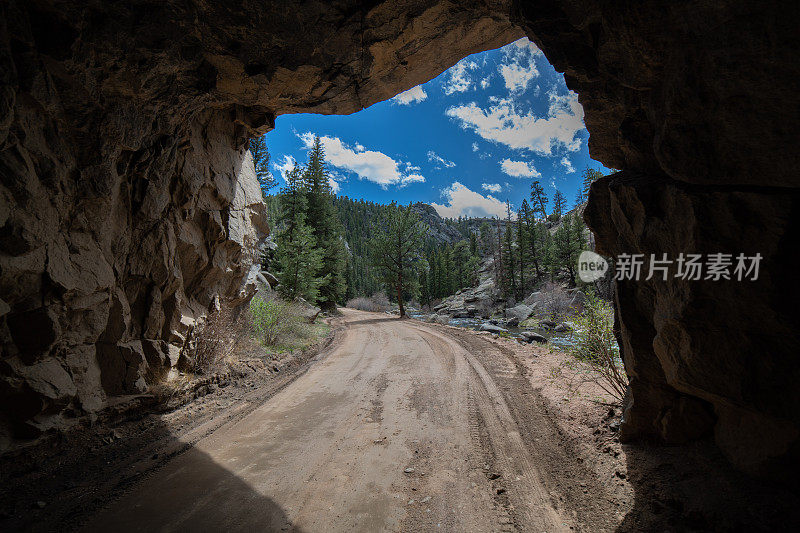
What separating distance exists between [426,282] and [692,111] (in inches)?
2023

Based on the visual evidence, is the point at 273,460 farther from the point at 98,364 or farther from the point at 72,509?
the point at 98,364

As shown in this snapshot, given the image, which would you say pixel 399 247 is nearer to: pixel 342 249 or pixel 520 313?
pixel 342 249

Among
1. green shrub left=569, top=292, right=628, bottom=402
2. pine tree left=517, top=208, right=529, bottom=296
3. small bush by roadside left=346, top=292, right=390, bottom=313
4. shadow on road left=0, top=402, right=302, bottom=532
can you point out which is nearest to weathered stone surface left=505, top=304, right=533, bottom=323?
small bush by roadside left=346, top=292, right=390, bottom=313

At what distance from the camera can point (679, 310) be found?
2.88 m

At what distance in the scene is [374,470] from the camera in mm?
3900

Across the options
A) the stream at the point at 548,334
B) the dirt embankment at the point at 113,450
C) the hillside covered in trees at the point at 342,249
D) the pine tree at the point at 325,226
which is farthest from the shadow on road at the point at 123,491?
the pine tree at the point at 325,226

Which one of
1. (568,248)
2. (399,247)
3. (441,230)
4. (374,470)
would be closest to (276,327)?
(374,470)

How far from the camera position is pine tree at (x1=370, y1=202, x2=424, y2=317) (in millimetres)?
24109

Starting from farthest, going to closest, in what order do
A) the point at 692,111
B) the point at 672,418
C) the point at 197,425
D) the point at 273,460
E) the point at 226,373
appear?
1. the point at 226,373
2. the point at 197,425
3. the point at 273,460
4. the point at 672,418
5. the point at 692,111

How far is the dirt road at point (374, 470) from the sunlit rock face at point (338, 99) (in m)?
1.61

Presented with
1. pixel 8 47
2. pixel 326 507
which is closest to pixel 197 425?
pixel 326 507

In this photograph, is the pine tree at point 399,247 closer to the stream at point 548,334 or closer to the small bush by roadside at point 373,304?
the stream at point 548,334

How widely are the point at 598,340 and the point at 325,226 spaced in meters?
21.9

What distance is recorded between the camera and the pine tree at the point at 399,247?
24.1m
